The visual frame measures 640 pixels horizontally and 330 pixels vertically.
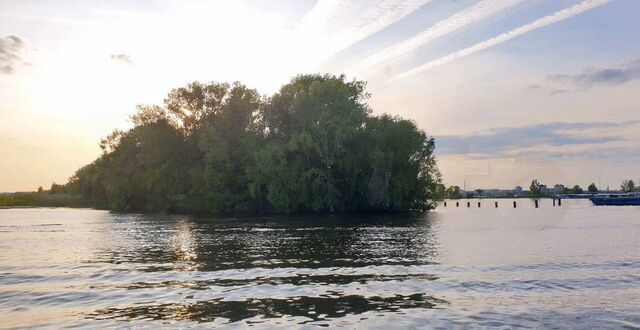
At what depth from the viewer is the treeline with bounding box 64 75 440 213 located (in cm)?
8588

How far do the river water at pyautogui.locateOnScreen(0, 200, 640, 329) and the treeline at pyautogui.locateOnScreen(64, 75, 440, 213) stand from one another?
45179 millimetres

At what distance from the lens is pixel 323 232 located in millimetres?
51125

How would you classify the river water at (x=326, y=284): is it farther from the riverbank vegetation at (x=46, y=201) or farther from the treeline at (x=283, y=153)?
the riverbank vegetation at (x=46, y=201)

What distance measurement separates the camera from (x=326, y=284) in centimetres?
2273

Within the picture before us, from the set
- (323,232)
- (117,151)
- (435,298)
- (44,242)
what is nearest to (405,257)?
(435,298)

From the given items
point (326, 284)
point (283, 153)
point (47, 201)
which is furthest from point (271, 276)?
point (47, 201)

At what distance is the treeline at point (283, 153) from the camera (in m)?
85.9

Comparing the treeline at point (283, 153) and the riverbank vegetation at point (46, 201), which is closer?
the treeline at point (283, 153)

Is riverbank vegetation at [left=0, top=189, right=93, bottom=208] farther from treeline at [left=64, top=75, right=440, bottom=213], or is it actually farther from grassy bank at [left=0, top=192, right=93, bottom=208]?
treeline at [left=64, top=75, right=440, bottom=213]

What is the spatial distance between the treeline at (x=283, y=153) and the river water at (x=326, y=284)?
45179 mm

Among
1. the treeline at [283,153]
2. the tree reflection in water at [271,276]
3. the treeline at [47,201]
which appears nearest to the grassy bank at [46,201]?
the treeline at [47,201]

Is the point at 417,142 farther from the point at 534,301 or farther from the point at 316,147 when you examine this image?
the point at 534,301

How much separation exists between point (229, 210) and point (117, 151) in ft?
144

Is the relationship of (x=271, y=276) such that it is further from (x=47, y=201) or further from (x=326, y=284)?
(x=47, y=201)
